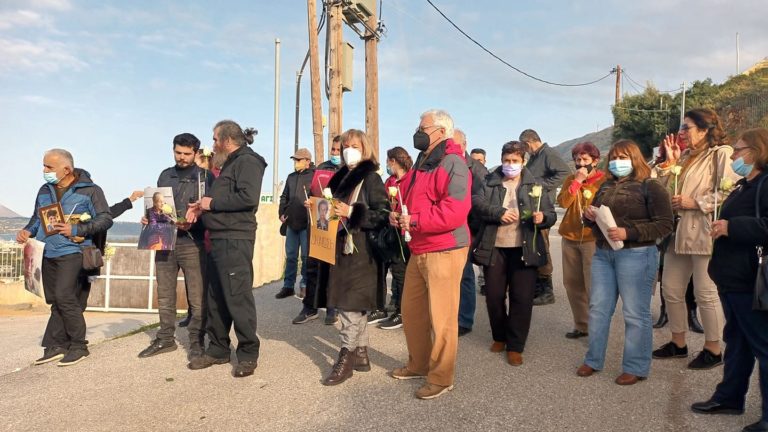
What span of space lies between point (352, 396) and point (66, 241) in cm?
313

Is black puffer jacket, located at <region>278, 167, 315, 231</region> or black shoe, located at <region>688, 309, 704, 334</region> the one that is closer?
black shoe, located at <region>688, 309, 704, 334</region>

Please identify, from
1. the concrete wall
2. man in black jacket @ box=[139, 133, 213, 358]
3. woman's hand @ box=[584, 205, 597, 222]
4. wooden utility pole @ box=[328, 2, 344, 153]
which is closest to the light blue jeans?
woman's hand @ box=[584, 205, 597, 222]

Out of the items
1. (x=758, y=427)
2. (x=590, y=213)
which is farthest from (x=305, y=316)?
(x=758, y=427)

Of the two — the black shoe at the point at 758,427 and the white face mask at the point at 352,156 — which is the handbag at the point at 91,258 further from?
the black shoe at the point at 758,427

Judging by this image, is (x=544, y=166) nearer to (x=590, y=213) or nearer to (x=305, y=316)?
(x=590, y=213)

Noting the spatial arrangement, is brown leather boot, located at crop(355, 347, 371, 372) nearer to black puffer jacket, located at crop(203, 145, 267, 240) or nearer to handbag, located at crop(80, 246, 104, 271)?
black puffer jacket, located at crop(203, 145, 267, 240)

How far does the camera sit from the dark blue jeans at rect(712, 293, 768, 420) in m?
3.34

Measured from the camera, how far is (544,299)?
7.47 meters

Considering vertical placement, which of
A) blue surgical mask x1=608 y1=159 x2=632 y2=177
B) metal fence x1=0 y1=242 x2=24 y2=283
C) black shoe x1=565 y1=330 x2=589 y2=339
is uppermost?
blue surgical mask x1=608 y1=159 x2=632 y2=177

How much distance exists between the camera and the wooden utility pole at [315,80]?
11.9 m

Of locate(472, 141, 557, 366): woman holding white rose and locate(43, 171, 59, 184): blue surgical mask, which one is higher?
locate(43, 171, 59, 184): blue surgical mask

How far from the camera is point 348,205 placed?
Result: 4520 mm

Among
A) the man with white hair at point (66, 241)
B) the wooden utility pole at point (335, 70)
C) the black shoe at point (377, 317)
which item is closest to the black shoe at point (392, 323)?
the black shoe at point (377, 317)

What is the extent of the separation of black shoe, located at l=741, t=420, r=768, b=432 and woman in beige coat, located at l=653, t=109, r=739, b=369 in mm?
1254
